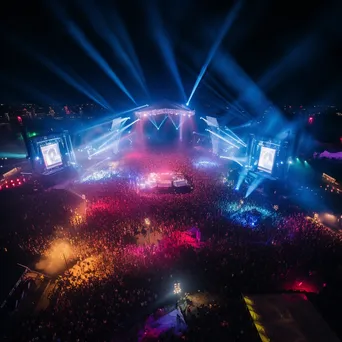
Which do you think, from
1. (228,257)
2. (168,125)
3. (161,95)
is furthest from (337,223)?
(161,95)

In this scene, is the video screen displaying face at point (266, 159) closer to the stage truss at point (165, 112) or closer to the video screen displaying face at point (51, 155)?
the stage truss at point (165, 112)

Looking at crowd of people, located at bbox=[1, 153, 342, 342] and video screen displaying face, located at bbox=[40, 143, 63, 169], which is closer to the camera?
crowd of people, located at bbox=[1, 153, 342, 342]

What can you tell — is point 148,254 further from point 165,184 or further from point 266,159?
point 266,159

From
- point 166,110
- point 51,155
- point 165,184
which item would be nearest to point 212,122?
point 166,110

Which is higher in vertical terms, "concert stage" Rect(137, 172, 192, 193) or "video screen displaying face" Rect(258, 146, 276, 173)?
"video screen displaying face" Rect(258, 146, 276, 173)

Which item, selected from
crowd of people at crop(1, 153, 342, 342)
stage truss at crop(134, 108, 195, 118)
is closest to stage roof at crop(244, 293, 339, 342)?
crowd of people at crop(1, 153, 342, 342)

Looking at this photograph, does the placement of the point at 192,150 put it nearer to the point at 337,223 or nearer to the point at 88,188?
the point at 88,188

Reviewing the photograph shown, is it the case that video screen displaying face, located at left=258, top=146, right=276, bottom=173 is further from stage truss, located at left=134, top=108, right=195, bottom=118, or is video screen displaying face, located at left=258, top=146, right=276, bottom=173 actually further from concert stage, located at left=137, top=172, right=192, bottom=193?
stage truss, located at left=134, top=108, right=195, bottom=118
